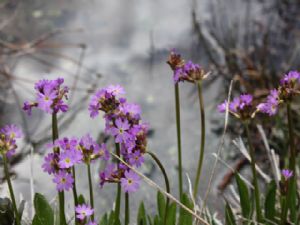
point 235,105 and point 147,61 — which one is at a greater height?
point 147,61

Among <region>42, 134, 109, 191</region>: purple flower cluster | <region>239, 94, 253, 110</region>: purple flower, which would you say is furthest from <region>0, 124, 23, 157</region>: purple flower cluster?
<region>239, 94, 253, 110</region>: purple flower

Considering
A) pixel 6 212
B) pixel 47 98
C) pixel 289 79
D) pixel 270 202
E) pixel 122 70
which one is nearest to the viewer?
pixel 47 98

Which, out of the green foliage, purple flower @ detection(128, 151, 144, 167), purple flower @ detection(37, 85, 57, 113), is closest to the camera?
purple flower @ detection(37, 85, 57, 113)

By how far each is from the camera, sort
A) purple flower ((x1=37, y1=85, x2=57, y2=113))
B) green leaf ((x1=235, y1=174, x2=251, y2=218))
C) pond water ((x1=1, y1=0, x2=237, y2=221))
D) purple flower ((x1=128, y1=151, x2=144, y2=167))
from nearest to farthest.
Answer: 1. purple flower ((x1=37, y1=85, x2=57, y2=113))
2. purple flower ((x1=128, y1=151, x2=144, y2=167))
3. green leaf ((x1=235, y1=174, x2=251, y2=218))
4. pond water ((x1=1, y1=0, x2=237, y2=221))

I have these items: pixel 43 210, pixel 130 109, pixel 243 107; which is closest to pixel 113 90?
pixel 130 109

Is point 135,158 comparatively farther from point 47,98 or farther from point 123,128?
point 47,98

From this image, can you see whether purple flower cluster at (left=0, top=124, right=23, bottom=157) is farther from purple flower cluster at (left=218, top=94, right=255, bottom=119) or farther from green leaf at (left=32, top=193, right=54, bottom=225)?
purple flower cluster at (left=218, top=94, right=255, bottom=119)
